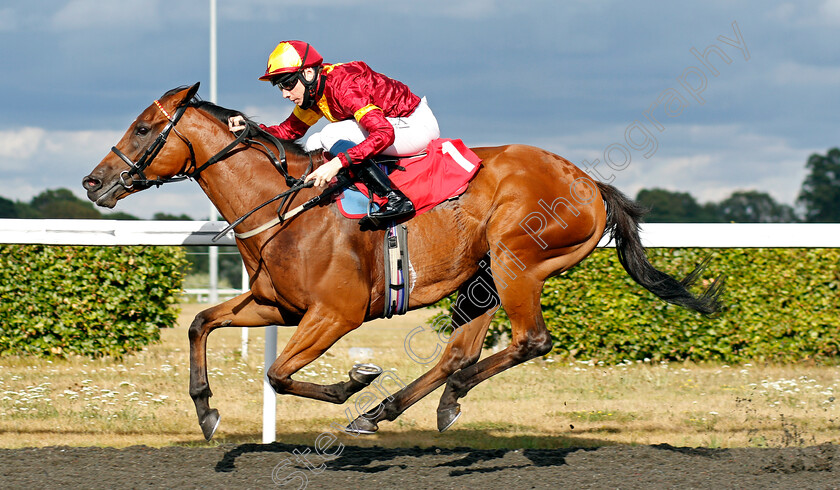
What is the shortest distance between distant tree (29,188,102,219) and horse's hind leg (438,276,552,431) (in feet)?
85.4

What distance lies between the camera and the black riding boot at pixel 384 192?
3885 mm

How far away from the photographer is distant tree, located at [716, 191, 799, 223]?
49688 millimetres

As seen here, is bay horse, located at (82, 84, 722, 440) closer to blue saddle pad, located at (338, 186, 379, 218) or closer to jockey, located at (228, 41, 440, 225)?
blue saddle pad, located at (338, 186, 379, 218)

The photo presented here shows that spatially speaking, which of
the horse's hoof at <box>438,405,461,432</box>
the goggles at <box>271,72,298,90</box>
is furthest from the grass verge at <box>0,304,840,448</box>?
the goggles at <box>271,72,298,90</box>

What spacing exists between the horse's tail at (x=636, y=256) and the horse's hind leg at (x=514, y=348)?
2.07ft

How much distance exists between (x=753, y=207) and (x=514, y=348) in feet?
170

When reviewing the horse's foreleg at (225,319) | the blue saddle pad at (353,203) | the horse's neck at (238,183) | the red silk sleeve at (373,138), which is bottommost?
the horse's foreleg at (225,319)

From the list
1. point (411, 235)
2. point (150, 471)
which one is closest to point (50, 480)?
point (150, 471)

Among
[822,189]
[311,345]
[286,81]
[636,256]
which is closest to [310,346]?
[311,345]

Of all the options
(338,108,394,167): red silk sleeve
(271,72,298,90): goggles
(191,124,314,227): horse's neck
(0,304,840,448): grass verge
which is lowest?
(0,304,840,448): grass verge

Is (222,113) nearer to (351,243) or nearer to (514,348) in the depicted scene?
(351,243)

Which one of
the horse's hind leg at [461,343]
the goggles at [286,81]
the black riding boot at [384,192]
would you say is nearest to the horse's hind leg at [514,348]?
the horse's hind leg at [461,343]

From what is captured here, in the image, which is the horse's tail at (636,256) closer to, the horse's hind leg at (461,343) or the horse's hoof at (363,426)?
the horse's hind leg at (461,343)

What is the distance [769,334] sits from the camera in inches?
293
